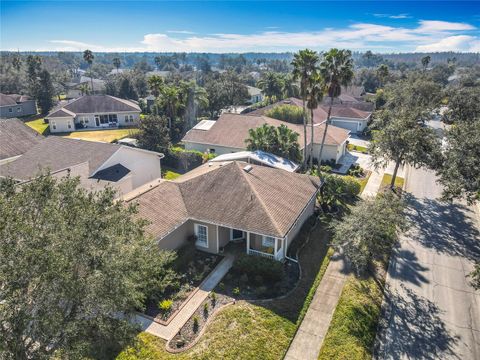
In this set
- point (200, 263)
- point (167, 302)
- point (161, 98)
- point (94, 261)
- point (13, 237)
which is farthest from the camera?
point (161, 98)

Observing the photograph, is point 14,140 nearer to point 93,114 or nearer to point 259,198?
point 93,114

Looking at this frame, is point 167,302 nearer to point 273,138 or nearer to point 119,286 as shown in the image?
point 119,286

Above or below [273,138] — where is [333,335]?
below

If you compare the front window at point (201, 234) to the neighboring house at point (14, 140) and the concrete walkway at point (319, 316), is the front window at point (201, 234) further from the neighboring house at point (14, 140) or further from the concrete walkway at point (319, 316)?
the neighboring house at point (14, 140)

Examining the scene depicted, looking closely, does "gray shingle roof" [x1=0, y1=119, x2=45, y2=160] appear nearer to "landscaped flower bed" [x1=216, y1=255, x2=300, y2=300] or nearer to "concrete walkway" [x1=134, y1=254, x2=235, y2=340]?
"concrete walkway" [x1=134, y1=254, x2=235, y2=340]

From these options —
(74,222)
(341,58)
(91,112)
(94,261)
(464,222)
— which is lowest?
(464,222)

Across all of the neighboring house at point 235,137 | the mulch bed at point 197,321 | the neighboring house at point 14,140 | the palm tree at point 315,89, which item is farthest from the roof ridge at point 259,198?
the neighboring house at point 14,140

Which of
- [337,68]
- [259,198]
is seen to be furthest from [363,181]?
[259,198]

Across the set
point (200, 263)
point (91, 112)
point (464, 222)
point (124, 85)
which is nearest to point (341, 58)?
point (464, 222)
